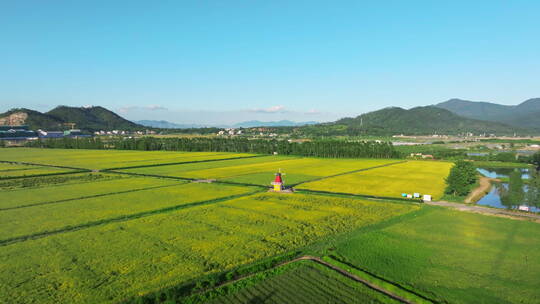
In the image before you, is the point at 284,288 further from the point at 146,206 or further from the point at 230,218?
the point at 146,206

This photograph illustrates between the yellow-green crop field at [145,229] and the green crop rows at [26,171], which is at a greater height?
the green crop rows at [26,171]

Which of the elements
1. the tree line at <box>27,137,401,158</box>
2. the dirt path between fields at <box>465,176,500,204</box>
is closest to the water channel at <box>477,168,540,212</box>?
the dirt path between fields at <box>465,176,500,204</box>

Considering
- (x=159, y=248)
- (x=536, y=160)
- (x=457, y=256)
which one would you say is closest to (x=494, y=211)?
(x=457, y=256)

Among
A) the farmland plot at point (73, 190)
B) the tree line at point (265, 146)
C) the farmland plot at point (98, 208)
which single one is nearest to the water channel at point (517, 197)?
A: the farmland plot at point (98, 208)

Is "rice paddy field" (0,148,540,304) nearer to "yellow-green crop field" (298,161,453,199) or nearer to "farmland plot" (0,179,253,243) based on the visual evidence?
"farmland plot" (0,179,253,243)

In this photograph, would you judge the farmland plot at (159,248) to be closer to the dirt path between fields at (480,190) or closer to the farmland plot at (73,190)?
the dirt path between fields at (480,190)

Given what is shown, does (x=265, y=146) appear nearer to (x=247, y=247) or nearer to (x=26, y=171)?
(x=26, y=171)

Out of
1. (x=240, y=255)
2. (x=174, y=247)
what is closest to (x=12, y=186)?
(x=174, y=247)

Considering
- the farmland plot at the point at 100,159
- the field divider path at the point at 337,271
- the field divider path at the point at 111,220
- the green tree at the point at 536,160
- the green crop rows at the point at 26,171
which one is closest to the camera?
the field divider path at the point at 337,271
